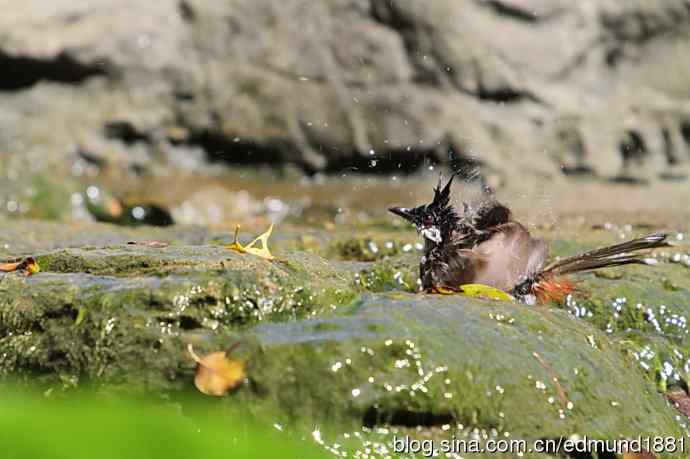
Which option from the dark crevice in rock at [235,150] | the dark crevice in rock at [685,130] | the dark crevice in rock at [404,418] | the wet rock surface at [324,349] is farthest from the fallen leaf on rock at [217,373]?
the dark crevice in rock at [685,130]

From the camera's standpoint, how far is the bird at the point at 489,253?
4332 mm

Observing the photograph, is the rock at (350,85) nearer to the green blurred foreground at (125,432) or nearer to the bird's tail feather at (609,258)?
the bird's tail feather at (609,258)

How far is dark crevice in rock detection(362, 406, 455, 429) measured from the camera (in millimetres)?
2791

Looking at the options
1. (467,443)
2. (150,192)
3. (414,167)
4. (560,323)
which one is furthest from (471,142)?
(467,443)

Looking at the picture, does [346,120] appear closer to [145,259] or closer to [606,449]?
[145,259]

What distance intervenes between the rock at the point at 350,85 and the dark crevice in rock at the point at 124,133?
0.5 inches

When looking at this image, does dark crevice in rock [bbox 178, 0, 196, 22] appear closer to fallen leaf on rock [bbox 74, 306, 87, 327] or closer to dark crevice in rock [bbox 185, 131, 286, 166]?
dark crevice in rock [bbox 185, 131, 286, 166]

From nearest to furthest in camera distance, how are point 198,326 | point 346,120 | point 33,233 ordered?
point 198,326 < point 33,233 < point 346,120

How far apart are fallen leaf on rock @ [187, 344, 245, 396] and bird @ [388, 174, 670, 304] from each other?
1680mm

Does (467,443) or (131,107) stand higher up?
(131,107)

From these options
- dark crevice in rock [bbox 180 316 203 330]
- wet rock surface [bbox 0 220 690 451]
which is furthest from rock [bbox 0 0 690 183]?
dark crevice in rock [bbox 180 316 203 330]

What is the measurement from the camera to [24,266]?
3.50 m

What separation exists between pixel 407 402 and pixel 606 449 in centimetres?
64

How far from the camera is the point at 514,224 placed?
438 cm
